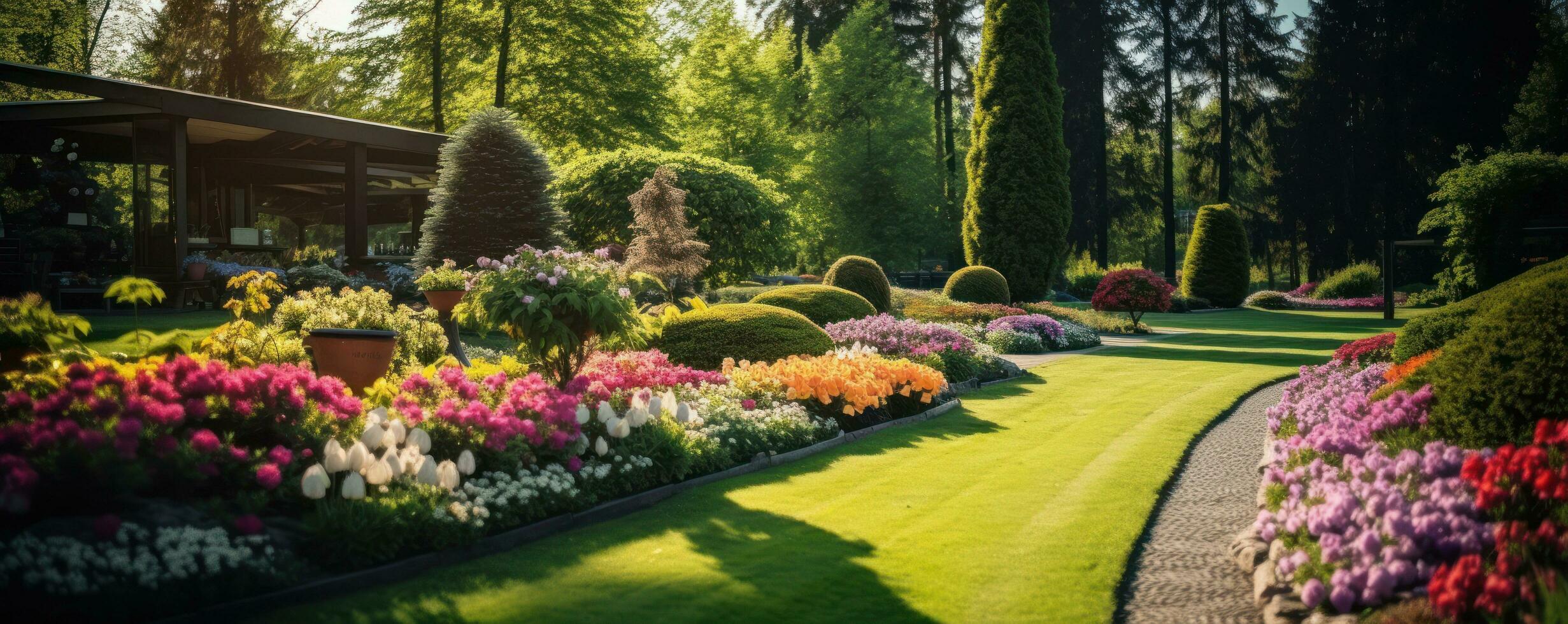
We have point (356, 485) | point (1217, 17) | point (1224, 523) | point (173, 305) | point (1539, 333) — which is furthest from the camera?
point (1217, 17)

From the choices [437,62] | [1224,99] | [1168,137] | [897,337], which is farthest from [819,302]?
[1224,99]

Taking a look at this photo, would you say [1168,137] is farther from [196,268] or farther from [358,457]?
[358,457]

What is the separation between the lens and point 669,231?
52.1ft

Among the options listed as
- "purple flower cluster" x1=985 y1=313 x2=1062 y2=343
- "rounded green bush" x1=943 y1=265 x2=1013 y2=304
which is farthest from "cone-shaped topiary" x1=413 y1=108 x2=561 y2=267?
"rounded green bush" x1=943 y1=265 x2=1013 y2=304

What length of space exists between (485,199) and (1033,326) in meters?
10.6

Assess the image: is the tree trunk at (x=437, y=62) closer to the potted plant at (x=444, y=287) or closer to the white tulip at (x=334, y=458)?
the potted plant at (x=444, y=287)

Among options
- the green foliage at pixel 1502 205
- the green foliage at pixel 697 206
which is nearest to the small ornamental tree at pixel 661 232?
the green foliage at pixel 697 206

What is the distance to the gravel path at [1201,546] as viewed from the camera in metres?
4.43

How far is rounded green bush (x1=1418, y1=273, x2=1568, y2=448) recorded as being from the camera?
4703mm

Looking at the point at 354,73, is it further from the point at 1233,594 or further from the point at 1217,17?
the point at 1217,17

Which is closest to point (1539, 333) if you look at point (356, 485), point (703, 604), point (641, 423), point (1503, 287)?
point (1503, 287)

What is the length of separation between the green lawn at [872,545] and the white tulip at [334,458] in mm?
610

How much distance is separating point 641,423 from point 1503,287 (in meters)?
6.00

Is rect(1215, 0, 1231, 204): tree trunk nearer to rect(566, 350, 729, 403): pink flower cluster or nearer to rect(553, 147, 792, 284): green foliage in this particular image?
rect(553, 147, 792, 284): green foliage
